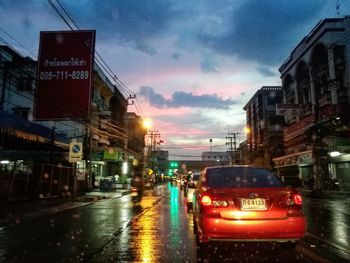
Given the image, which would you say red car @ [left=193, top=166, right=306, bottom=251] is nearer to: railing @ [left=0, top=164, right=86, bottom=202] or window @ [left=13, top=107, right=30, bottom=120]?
railing @ [left=0, top=164, right=86, bottom=202]

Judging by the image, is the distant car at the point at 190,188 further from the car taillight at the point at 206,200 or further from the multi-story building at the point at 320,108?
the multi-story building at the point at 320,108

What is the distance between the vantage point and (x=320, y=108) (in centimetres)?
3772

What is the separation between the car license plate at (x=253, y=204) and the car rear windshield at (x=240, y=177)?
1.74ft

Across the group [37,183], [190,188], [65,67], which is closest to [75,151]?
[37,183]

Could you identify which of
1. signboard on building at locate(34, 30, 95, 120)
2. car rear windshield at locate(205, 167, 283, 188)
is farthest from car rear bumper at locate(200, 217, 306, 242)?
signboard on building at locate(34, 30, 95, 120)

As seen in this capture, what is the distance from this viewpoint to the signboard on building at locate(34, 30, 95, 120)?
77.5 ft

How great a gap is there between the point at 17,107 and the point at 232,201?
120ft

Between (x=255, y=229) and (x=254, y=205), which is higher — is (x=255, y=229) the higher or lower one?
the lower one

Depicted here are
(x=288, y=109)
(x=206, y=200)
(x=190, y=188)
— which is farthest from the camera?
(x=288, y=109)

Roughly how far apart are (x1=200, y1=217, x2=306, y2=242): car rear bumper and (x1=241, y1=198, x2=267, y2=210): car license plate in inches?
8.2

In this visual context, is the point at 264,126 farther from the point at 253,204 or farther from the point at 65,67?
the point at 253,204

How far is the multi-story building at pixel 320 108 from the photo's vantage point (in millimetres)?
34500

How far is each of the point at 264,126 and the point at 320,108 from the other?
147 ft

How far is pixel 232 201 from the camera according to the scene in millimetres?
A: 6621
